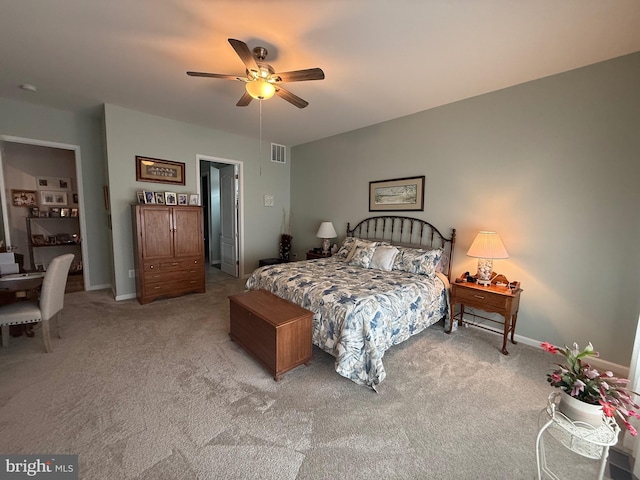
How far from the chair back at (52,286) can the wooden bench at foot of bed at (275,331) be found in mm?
1659

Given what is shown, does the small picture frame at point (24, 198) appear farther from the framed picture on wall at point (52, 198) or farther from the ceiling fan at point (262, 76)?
the ceiling fan at point (262, 76)

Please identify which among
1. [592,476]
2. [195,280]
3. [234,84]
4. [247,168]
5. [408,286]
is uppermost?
[234,84]

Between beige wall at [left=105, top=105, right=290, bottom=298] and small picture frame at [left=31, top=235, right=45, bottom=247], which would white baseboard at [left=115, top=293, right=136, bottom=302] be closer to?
beige wall at [left=105, top=105, right=290, bottom=298]

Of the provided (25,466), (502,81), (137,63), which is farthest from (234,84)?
(25,466)

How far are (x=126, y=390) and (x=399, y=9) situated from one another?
3465 millimetres

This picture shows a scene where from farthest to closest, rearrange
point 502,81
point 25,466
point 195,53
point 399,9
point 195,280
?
point 195,280
point 502,81
point 195,53
point 399,9
point 25,466

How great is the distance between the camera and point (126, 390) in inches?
78.3

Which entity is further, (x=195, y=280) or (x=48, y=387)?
(x=195, y=280)

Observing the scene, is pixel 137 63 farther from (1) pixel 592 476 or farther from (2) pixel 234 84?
(1) pixel 592 476

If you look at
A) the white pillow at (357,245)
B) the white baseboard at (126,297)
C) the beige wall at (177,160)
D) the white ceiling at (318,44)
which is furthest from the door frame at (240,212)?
the white pillow at (357,245)

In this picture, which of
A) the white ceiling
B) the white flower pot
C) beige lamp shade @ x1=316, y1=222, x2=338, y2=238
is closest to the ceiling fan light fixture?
the white ceiling

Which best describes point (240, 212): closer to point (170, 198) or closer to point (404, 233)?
point (170, 198)

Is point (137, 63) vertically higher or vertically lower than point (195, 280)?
higher

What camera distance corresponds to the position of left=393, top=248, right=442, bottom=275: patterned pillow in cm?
316
